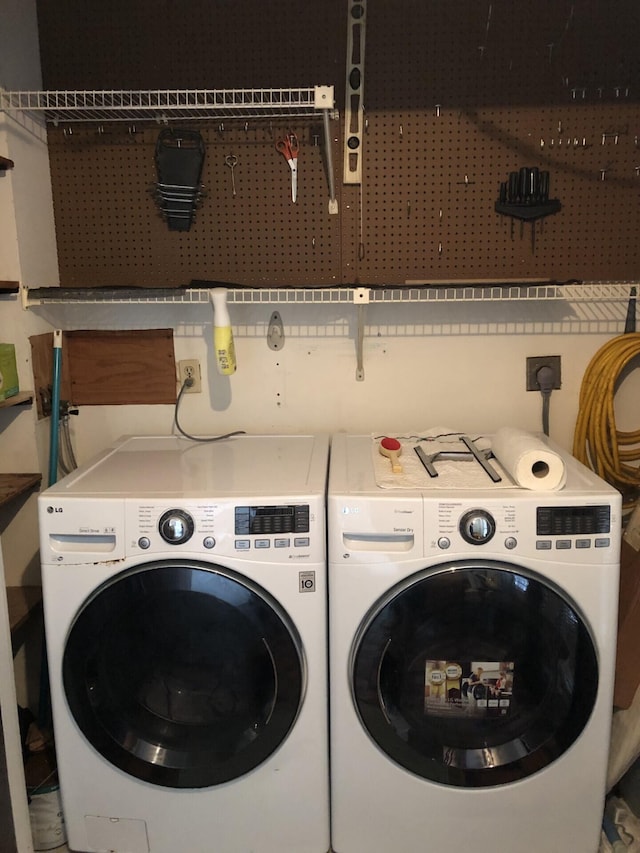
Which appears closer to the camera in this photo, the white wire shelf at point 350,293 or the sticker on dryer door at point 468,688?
the sticker on dryer door at point 468,688

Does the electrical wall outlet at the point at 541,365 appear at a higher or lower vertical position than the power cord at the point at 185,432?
higher

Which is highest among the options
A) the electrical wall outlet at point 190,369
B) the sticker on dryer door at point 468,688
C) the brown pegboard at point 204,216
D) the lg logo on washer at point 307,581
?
the brown pegboard at point 204,216

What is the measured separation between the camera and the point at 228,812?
5.29 feet

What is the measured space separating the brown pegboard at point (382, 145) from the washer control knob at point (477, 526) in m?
0.87

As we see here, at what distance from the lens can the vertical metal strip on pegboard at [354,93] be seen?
73.9 inches

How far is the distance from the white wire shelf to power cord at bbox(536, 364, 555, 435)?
0.91ft

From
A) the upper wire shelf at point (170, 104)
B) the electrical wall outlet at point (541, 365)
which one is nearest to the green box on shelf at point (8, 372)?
the upper wire shelf at point (170, 104)

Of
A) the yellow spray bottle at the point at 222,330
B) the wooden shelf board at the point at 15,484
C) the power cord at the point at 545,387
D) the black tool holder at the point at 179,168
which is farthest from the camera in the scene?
the power cord at the point at 545,387

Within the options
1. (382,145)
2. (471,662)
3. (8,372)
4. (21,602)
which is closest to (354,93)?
(382,145)

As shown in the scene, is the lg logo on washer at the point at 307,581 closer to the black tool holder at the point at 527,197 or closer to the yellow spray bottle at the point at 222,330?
the yellow spray bottle at the point at 222,330

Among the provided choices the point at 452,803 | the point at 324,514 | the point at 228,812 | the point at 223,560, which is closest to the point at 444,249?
the point at 324,514

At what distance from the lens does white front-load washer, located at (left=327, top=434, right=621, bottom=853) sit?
1.47 metres

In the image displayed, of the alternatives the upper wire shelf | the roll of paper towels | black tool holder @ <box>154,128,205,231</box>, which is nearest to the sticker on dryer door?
the roll of paper towels

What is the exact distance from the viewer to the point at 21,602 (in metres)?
1.90
